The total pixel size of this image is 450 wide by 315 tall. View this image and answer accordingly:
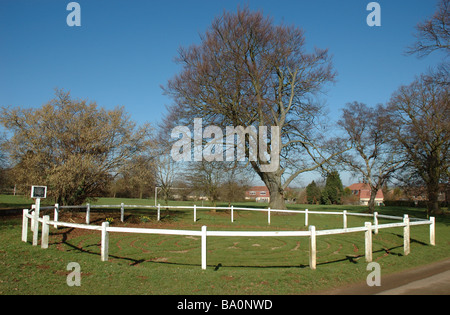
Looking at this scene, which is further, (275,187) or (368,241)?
(275,187)

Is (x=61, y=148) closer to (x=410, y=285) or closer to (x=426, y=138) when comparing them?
(x=410, y=285)

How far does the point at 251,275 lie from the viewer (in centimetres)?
692

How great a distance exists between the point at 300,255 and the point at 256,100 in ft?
53.1

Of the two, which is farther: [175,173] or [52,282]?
[175,173]

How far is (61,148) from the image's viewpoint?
16719 millimetres

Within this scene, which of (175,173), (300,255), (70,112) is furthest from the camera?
(175,173)

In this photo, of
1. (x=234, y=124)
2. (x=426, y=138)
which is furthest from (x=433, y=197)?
(x=234, y=124)

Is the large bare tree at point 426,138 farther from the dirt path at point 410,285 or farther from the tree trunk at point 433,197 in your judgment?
the dirt path at point 410,285

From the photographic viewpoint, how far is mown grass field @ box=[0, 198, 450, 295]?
611 cm

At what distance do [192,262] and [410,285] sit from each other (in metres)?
5.28

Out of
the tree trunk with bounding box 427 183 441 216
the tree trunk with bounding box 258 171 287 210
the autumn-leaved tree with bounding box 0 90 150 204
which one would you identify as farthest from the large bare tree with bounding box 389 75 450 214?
the autumn-leaved tree with bounding box 0 90 150 204

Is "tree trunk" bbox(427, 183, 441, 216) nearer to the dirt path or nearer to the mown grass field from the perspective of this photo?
the mown grass field
